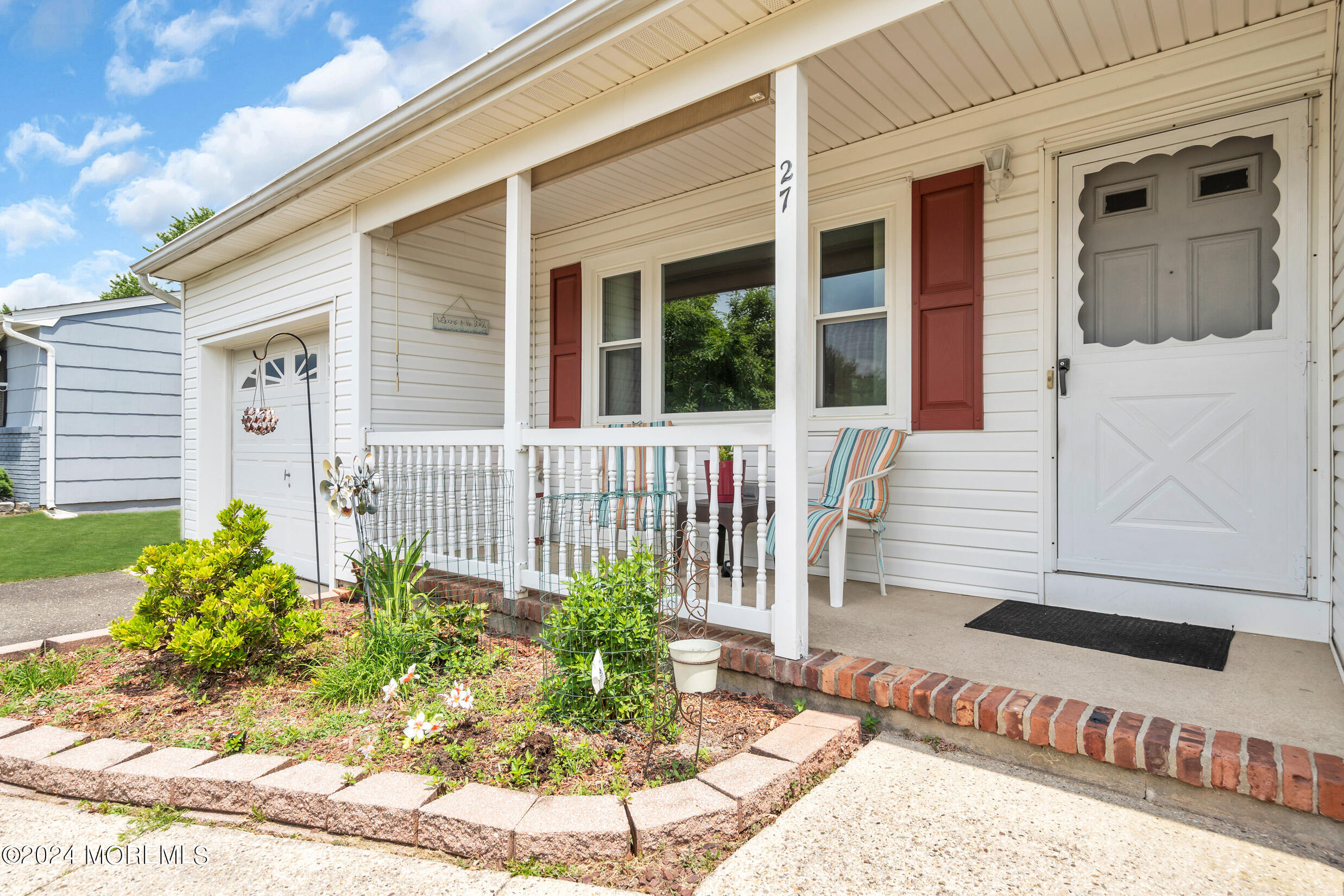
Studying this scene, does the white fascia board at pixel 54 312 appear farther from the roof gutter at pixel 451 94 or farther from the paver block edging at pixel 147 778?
the paver block edging at pixel 147 778

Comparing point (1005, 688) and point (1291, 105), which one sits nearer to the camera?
point (1005, 688)

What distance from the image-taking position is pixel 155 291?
6.68 metres

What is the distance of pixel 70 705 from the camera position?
272cm

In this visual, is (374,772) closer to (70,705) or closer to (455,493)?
(70,705)

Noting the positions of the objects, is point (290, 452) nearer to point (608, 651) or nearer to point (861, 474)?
point (608, 651)

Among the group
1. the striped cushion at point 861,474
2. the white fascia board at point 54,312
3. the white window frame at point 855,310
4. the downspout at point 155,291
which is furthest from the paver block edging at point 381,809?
the white fascia board at point 54,312

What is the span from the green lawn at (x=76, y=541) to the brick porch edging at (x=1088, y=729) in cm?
644

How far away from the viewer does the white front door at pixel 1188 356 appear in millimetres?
2781

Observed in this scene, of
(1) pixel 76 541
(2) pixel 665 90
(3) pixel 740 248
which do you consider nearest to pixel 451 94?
(2) pixel 665 90

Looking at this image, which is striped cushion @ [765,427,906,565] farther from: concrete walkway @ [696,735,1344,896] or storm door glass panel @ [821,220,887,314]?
concrete walkway @ [696,735,1344,896]

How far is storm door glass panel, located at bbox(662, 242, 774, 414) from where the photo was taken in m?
4.48

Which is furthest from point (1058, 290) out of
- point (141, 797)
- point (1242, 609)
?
point (141, 797)

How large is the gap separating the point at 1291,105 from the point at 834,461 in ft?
7.75

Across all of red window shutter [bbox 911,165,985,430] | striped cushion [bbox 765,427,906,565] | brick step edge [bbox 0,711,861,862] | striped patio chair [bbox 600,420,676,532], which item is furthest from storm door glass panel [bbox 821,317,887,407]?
brick step edge [bbox 0,711,861,862]
